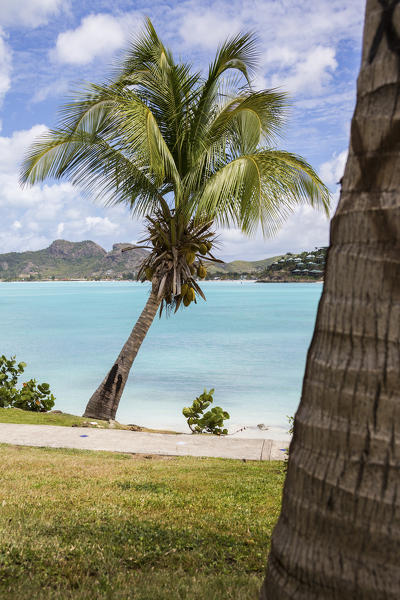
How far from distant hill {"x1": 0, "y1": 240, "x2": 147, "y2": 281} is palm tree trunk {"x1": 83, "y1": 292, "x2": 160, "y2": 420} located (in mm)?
139369

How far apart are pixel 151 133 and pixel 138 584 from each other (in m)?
7.53

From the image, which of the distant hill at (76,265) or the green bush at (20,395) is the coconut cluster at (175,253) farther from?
the distant hill at (76,265)

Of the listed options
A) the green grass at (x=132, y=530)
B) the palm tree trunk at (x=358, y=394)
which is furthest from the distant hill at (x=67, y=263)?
the palm tree trunk at (x=358, y=394)

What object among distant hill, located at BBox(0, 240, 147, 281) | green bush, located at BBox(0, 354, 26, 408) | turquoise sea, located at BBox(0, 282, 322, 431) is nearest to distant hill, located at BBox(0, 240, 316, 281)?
distant hill, located at BBox(0, 240, 147, 281)

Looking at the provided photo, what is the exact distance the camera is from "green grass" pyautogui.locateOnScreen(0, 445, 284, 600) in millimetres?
2857

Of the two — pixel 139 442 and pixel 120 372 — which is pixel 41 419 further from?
pixel 139 442

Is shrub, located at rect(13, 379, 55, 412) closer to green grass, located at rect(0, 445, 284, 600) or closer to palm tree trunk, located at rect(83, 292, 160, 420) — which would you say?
palm tree trunk, located at rect(83, 292, 160, 420)

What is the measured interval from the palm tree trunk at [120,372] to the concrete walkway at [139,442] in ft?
6.21

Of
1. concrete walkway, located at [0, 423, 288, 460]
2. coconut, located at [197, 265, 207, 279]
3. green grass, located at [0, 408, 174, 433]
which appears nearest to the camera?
concrete walkway, located at [0, 423, 288, 460]

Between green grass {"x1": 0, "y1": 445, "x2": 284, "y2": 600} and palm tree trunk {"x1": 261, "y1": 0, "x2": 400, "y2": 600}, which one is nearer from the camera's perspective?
palm tree trunk {"x1": 261, "y1": 0, "x2": 400, "y2": 600}

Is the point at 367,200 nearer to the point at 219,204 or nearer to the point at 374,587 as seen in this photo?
the point at 374,587

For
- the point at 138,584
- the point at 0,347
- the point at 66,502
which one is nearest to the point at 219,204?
the point at 66,502

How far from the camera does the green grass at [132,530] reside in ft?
9.37

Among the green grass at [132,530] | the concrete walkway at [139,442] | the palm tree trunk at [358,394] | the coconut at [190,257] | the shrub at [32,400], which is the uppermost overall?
the coconut at [190,257]
